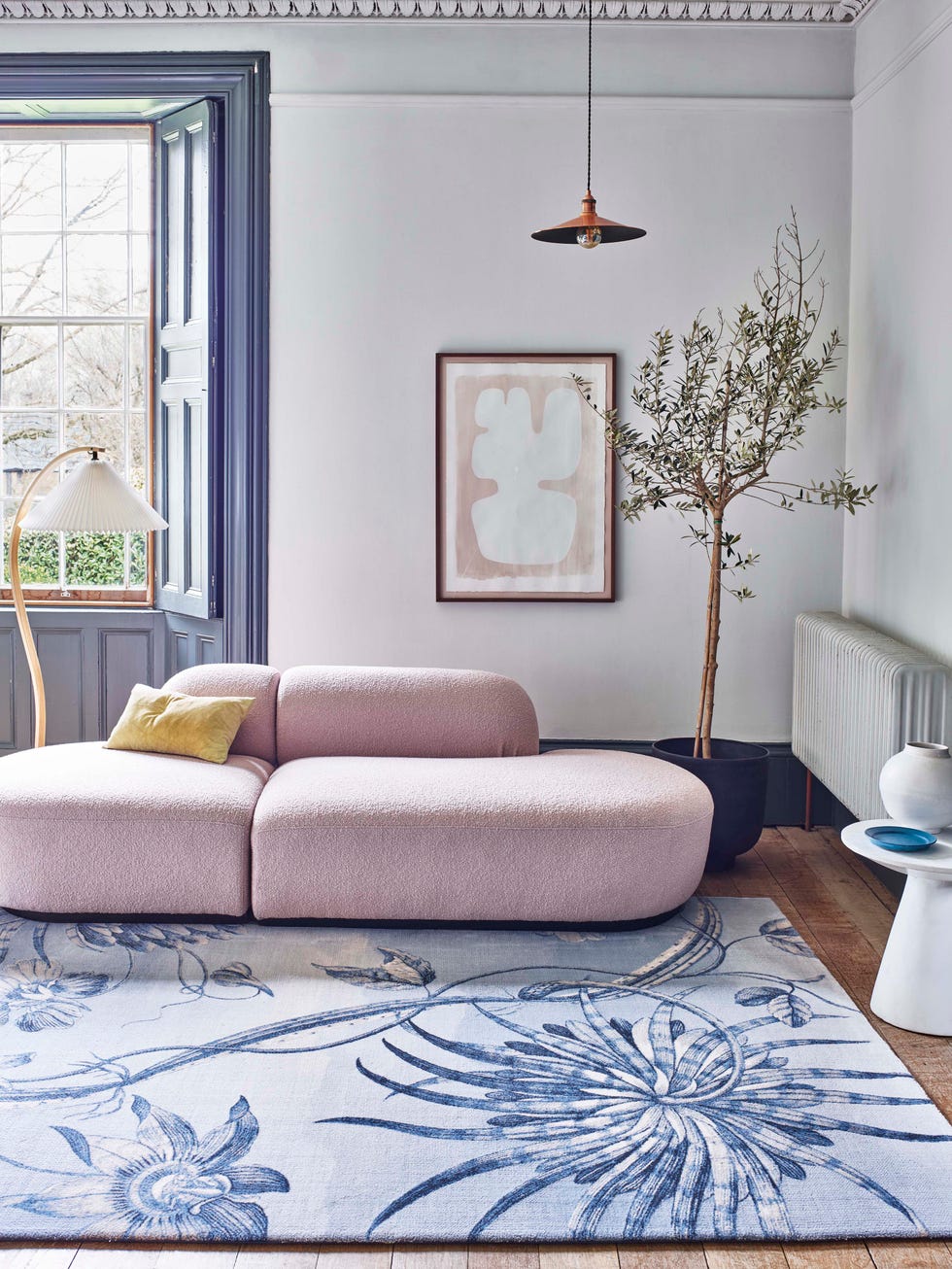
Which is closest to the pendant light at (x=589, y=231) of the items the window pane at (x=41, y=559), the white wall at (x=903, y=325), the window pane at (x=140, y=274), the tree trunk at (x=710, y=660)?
the white wall at (x=903, y=325)

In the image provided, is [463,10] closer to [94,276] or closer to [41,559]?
[94,276]

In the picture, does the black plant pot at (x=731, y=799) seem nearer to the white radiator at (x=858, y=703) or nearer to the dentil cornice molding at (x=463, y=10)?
the white radiator at (x=858, y=703)

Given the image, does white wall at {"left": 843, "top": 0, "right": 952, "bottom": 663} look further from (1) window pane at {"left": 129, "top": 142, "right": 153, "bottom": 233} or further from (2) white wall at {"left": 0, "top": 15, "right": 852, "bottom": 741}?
(1) window pane at {"left": 129, "top": 142, "right": 153, "bottom": 233}

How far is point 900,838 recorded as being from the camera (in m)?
2.99

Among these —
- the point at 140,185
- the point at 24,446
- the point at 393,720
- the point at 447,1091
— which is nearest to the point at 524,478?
the point at 393,720

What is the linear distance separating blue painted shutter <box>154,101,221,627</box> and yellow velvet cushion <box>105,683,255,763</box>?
853mm

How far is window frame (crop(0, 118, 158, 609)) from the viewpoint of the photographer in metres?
5.20

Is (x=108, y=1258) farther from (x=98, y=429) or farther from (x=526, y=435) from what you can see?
(x=98, y=429)

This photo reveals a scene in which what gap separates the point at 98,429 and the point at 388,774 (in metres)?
2.56

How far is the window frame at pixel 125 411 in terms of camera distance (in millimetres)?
5203

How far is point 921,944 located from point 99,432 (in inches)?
163

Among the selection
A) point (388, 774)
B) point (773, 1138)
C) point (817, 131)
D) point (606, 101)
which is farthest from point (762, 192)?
point (773, 1138)

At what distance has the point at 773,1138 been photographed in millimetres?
2439

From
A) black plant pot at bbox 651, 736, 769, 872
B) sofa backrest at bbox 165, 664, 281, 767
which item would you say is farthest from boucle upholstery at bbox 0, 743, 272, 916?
black plant pot at bbox 651, 736, 769, 872
